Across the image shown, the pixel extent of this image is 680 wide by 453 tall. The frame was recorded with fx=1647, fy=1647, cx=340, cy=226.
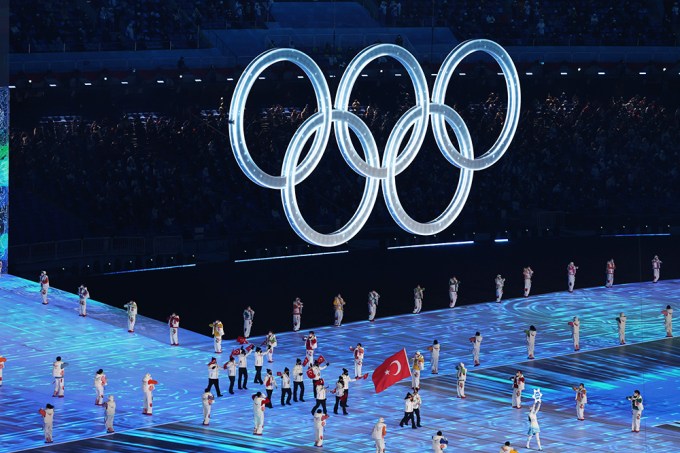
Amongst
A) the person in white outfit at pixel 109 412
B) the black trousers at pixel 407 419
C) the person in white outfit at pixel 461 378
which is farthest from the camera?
the person in white outfit at pixel 461 378

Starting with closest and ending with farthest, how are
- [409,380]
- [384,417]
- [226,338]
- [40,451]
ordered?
[40,451]
[384,417]
[409,380]
[226,338]

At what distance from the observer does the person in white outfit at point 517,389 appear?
42000 mm

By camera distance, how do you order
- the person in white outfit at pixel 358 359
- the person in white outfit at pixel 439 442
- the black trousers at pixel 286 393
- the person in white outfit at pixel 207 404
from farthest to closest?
the person in white outfit at pixel 358 359, the black trousers at pixel 286 393, the person in white outfit at pixel 207 404, the person in white outfit at pixel 439 442

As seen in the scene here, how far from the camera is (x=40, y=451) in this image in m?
37.9

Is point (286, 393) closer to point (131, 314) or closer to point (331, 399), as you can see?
point (331, 399)

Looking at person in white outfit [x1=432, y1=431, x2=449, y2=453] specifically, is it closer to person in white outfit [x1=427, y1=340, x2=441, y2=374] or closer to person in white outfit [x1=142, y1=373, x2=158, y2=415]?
person in white outfit [x1=142, y1=373, x2=158, y2=415]

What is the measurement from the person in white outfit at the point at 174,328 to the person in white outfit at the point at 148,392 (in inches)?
258

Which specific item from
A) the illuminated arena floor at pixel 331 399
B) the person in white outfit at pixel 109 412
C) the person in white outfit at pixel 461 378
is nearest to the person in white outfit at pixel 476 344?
the illuminated arena floor at pixel 331 399

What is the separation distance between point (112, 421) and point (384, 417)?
6.81 meters

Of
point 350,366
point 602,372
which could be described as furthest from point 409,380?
point 602,372

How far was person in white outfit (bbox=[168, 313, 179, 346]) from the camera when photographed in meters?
47.7

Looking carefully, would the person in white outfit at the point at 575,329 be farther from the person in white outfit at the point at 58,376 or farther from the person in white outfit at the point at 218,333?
the person in white outfit at the point at 58,376

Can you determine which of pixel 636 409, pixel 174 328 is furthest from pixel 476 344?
pixel 174 328

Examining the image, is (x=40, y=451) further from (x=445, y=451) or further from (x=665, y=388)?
(x=665, y=388)
